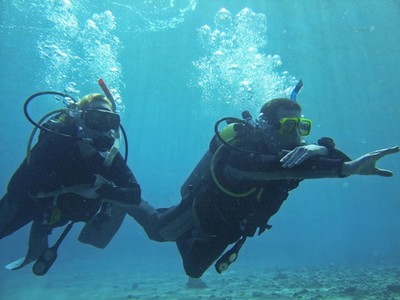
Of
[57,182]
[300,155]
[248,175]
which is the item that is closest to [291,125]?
[300,155]

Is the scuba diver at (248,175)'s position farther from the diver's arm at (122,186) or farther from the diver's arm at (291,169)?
the diver's arm at (122,186)

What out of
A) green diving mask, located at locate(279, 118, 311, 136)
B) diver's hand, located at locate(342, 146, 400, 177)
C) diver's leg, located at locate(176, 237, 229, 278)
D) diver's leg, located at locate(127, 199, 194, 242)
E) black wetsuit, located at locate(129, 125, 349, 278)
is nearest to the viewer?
diver's hand, located at locate(342, 146, 400, 177)

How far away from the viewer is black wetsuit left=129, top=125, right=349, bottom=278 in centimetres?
336

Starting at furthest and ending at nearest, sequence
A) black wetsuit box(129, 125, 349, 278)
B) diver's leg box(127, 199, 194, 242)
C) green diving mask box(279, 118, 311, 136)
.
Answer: diver's leg box(127, 199, 194, 242) < green diving mask box(279, 118, 311, 136) < black wetsuit box(129, 125, 349, 278)

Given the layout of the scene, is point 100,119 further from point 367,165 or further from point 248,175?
point 367,165

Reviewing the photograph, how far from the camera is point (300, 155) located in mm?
3092

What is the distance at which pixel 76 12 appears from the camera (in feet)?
66.9

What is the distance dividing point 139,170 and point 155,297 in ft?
333

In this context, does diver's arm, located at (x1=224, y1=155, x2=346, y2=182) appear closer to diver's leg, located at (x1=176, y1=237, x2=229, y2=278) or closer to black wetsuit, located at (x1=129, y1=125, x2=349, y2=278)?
black wetsuit, located at (x1=129, y1=125, x2=349, y2=278)

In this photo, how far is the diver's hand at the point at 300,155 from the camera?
10.0 ft

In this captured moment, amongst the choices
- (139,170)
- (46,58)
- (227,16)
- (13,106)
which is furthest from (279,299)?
(139,170)

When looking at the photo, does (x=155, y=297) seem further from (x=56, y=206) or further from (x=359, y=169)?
(x=359, y=169)

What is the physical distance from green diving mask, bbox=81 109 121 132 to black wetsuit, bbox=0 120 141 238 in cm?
24

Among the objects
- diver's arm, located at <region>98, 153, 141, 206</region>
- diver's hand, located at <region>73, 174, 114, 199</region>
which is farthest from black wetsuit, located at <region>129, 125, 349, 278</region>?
diver's hand, located at <region>73, 174, 114, 199</region>
